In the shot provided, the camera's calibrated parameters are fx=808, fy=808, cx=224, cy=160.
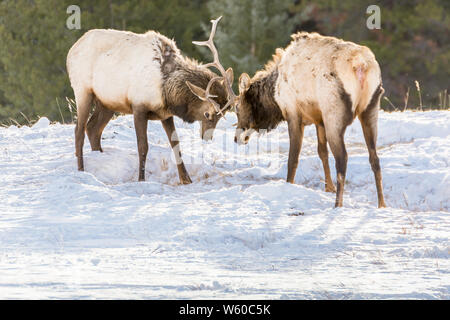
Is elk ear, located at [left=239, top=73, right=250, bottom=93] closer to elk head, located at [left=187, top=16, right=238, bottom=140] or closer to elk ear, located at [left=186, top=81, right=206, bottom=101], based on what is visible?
elk head, located at [left=187, top=16, right=238, bottom=140]

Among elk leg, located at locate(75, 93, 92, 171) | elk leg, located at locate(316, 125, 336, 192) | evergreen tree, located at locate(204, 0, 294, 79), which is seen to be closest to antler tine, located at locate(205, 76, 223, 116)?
elk leg, located at locate(316, 125, 336, 192)

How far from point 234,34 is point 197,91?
529 inches

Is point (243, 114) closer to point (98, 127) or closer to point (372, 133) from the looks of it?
point (98, 127)

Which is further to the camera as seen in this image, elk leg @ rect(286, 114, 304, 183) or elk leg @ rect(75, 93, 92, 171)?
elk leg @ rect(75, 93, 92, 171)

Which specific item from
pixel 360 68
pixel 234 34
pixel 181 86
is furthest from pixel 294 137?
pixel 234 34

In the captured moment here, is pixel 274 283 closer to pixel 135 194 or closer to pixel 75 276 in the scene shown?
pixel 75 276

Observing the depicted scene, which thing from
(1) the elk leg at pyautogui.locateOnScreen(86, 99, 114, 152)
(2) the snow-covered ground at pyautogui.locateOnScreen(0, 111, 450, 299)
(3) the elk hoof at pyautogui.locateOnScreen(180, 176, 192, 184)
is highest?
(1) the elk leg at pyautogui.locateOnScreen(86, 99, 114, 152)

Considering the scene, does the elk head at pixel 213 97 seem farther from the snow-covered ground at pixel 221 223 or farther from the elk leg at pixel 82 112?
the elk leg at pixel 82 112

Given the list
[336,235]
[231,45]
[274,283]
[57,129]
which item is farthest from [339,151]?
[231,45]

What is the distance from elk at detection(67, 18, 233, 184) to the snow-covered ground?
0.72m

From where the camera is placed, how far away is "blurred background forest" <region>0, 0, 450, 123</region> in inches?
882

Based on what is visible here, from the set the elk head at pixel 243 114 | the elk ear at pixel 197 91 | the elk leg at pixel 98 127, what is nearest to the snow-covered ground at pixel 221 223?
the elk leg at pixel 98 127

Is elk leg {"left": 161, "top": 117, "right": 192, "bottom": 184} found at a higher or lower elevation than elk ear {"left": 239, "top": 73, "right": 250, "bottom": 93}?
lower

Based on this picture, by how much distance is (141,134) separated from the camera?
33.2 feet
